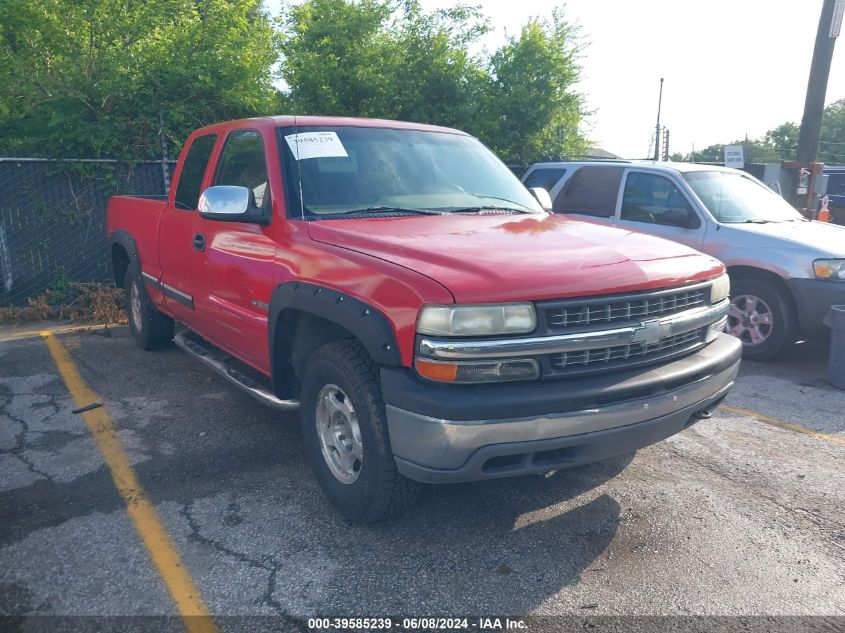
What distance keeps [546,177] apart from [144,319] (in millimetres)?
4958

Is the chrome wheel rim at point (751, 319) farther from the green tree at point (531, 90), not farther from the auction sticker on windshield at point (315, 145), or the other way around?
the green tree at point (531, 90)

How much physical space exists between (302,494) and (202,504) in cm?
52

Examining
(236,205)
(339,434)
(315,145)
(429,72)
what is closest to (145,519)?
(339,434)

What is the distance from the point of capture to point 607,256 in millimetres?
3305

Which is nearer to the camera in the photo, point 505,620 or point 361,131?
point 505,620

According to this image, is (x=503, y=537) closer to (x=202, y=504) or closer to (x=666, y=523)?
(x=666, y=523)

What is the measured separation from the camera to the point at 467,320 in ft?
9.34

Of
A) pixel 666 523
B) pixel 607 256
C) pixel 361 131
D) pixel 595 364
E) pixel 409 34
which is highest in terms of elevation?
pixel 409 34

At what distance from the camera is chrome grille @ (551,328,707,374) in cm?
300

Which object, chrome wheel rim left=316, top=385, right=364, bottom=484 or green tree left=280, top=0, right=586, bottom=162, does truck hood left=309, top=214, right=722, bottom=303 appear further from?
green tree left=280, top=0, right=586, bottom=162

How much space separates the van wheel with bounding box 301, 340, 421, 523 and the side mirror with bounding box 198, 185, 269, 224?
3.09 ft

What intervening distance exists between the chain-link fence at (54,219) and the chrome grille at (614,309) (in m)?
7.58

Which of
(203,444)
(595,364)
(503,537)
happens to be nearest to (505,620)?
(503,537)

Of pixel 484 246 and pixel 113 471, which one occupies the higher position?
pixel 484 246
